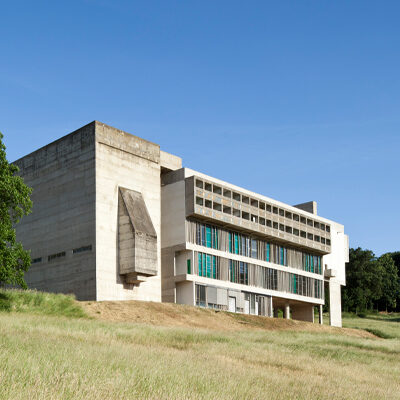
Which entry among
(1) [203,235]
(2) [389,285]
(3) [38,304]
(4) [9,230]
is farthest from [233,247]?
(2) [389,285]

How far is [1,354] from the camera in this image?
15.4 meters

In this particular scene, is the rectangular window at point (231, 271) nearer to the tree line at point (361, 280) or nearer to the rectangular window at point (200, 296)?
the rectangular window at point (200, 296)

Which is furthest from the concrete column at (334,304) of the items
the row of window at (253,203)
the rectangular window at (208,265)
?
the rectangular window at (208,265)

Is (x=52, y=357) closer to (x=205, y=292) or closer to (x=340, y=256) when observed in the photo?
(x=205, y=292)

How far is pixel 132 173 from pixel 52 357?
40.4 meters

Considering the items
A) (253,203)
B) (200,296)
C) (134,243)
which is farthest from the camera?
(253,203)

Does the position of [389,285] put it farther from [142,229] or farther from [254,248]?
[142,229]

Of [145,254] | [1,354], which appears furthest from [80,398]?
[145,254]

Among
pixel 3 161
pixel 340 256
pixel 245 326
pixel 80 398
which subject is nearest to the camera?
pixel 80 398

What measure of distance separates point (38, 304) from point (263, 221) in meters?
28.0

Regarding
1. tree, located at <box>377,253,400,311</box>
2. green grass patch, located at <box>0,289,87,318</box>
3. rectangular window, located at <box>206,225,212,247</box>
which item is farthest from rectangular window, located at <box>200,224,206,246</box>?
tree, located at <box>377,253,400,311</box>

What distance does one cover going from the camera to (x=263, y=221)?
2537 inches

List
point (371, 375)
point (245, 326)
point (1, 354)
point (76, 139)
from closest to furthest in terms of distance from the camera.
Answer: point (1, 354), point (371, 375), point (245, 326), point (76, 139)

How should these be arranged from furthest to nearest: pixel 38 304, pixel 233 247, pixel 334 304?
1. pixel 334 304
2. pixel 233 247
3. pixel 38 304
